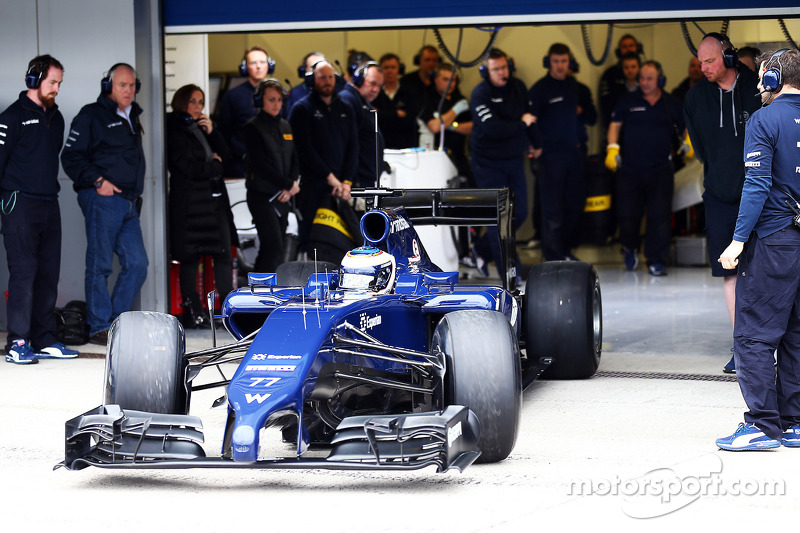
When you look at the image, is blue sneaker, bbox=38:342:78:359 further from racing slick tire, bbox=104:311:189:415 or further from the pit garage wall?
racing slick tire, bbox=104:311:189:415

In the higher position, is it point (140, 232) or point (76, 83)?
point (76, 83)

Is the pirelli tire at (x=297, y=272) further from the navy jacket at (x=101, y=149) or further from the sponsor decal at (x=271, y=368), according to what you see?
the sponsor decal at (x=271, y=368)

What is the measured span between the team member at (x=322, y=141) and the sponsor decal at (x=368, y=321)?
5004 mm

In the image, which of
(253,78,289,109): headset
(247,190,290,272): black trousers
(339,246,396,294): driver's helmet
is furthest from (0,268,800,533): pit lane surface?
(253,78,289,109): headset

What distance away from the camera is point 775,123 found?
566 cm

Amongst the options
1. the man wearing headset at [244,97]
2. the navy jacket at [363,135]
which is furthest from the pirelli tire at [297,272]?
the man wearing headset at [244,97]

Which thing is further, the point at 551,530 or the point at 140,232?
the point at 140,232

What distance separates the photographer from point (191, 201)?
10.2 m

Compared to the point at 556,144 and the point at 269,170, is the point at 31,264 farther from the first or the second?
the point at 556,144

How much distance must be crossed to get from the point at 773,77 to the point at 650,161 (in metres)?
8.54

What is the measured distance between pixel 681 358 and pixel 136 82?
483cm

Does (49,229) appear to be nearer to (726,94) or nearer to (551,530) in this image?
(726,94)

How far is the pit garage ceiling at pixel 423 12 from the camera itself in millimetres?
9102

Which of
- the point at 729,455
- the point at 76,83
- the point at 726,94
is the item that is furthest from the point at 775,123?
the point at 76,83
